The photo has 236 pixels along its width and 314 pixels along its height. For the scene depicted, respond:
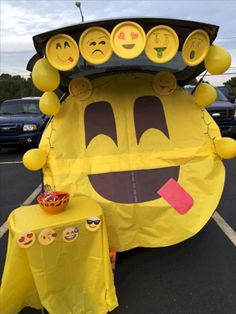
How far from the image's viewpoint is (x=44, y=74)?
137 inches

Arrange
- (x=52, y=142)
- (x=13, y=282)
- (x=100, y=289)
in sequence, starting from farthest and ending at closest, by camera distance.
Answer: (x=52, y=142) → (x=100, y=289) → (x=13, y=282)

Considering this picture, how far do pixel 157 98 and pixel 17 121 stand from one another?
25.6 ft

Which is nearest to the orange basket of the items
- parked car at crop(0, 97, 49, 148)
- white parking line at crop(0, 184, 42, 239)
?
white parking line at crop(0, 184, 42, 239)

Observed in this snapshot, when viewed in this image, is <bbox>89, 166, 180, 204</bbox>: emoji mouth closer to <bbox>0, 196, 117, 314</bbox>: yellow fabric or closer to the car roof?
<bbox>0, 196, 117, 314</bbox>: yellow fabric

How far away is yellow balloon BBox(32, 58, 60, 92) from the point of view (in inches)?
137

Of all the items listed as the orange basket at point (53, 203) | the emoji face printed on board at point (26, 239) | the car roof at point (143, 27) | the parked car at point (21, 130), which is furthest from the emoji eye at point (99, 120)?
the parked car at point (21, 130)

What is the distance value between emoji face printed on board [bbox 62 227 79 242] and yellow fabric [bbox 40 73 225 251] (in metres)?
0.70

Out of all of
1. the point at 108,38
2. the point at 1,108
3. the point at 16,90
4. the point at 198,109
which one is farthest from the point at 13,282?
the point at 16,90

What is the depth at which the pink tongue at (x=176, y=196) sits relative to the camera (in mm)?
3674

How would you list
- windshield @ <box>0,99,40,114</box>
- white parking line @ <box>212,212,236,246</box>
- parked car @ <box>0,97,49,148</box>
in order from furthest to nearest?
windshield @ <box>0,99,40,114</box>
parked car @ <box>0,97,49,148</box>
white parking line @ <box>212,212,236,246</box>

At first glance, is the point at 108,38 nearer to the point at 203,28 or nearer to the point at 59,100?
the point at 203,28

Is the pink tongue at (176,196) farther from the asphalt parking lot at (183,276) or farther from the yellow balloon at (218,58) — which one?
the yellow balloon at (218,58)

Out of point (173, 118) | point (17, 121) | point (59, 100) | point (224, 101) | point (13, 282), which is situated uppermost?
point (59, 100)

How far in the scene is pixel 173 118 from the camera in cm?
413
